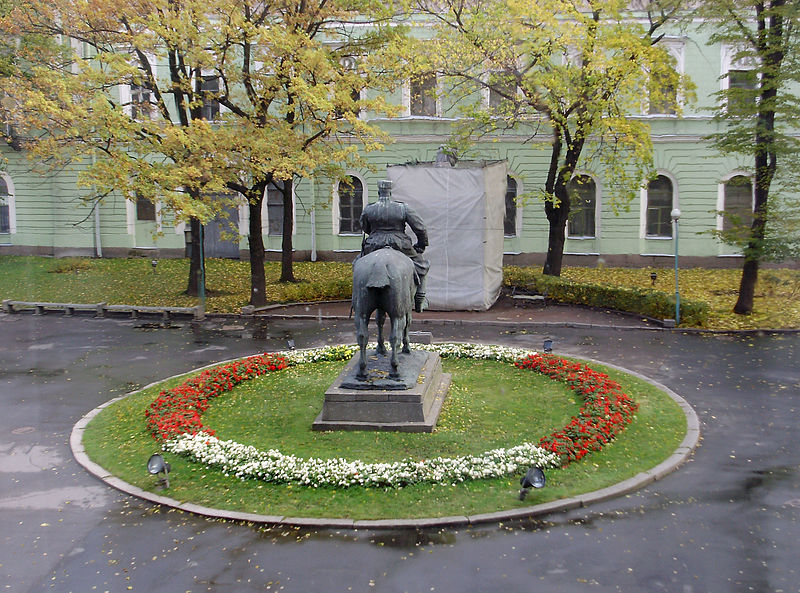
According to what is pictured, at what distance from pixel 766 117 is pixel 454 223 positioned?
971 cm

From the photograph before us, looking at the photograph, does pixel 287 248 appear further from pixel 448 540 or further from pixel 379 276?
pixel 448 540

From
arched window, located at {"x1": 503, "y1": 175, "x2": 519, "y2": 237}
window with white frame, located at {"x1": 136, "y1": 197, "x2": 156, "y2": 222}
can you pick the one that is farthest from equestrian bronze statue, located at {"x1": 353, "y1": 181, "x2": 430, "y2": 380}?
window with white frame, located at {"x1": 136, "y1": 197, "x2": 156, "y2": 222}

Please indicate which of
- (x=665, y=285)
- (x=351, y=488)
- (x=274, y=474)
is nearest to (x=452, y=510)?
(x=351, y=488)

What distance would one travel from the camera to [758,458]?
10695 millimetres

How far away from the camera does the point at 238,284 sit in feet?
91.5

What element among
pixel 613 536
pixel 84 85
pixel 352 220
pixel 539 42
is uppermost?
pixel 539 42

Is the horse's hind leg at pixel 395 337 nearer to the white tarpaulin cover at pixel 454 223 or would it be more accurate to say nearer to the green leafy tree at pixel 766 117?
the white tarpaulin cover at pixel 454 223

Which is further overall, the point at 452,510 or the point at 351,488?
the point at 351,488

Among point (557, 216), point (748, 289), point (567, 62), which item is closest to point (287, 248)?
point (557, 216)

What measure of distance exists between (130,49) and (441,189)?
1150 cm

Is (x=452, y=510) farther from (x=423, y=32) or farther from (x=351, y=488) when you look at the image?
(x=423, y=32)

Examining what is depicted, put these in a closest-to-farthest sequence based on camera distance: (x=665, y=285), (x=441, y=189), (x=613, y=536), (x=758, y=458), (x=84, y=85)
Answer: (x=613, y=536) < (x=758, y=458) < (x=84, y=85) < (x=441, y=189) < (x=665, y=285)

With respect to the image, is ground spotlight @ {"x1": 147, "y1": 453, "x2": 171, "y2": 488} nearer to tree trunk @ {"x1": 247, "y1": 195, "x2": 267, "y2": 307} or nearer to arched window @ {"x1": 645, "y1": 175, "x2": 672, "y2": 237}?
tree trunk @ {"x1": 247, "y1": 195, "x2": 267, "y2": 307}

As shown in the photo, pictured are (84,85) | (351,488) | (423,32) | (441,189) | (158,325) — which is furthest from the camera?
(423,32)
